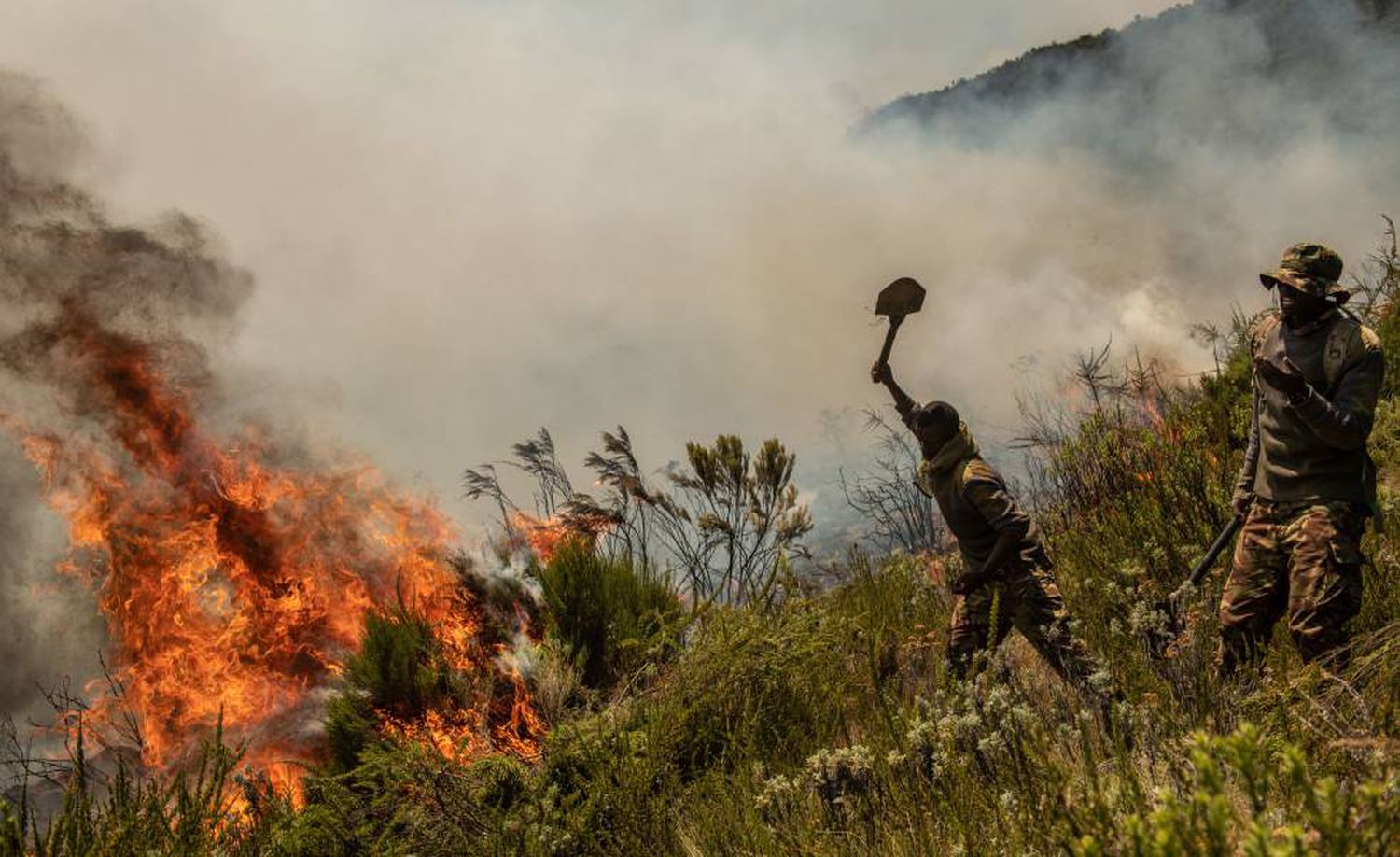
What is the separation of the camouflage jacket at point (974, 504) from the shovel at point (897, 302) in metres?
0.87

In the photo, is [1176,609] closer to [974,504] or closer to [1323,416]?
[1323,416]

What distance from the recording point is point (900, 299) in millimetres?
5109

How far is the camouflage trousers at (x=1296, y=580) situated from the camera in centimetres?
297

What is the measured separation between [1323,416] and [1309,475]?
37 cm

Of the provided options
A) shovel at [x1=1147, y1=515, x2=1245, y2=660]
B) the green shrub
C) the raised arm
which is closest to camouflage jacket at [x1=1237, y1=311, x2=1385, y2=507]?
shovel at [x1=1147, y1=515, x2=1245, y2=660]

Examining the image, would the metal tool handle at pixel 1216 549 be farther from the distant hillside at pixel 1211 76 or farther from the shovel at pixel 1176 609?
the distant hillside at pixel 1211 76

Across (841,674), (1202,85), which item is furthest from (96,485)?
(1202,85)

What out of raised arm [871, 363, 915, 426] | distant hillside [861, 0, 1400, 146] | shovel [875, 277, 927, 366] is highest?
distant hillside [861, 0, 1400, 146]

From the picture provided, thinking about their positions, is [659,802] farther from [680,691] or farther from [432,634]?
[432,634]

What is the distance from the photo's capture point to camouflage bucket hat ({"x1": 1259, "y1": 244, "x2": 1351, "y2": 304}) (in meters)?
3.08

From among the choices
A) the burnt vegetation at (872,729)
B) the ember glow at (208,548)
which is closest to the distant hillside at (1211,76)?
the burnt vegetation at (872,729)

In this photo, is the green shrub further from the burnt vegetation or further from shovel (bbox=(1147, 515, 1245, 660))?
shovel (bbox=(1147, 515, 1245, 660))

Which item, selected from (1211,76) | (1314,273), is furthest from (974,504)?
(1211,76)

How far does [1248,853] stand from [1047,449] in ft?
21.2
